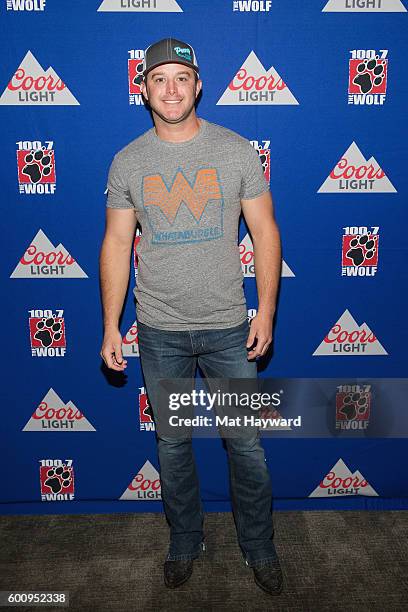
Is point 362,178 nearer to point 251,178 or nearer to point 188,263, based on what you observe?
point 251,178

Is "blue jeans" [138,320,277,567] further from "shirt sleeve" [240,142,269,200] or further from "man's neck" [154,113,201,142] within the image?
"man's neck" [154,113,201,142]

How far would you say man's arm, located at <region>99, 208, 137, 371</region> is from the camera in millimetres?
2158

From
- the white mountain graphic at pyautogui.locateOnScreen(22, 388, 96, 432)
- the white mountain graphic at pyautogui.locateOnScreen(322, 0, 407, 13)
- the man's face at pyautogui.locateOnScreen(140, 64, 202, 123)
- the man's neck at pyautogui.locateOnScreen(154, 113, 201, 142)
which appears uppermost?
the white mountain graphic at pyautogui.locateOnScreen(322, 0, 407, 13)

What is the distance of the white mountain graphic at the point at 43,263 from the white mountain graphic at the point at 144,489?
98 cm

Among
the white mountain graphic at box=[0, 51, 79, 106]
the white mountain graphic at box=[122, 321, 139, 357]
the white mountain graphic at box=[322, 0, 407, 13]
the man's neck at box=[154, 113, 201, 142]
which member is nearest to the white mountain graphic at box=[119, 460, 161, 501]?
the white mountain graphic at box=[122, 321, 139, 357]

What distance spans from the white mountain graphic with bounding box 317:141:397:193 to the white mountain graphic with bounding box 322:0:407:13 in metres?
0.48

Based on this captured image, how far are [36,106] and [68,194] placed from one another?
13.9 inches

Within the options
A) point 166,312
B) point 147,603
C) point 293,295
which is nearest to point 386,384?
point 293,295

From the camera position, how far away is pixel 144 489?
273 centimetres

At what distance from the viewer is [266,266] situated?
6.98 ft

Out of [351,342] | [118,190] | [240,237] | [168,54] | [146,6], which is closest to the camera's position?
[168,54]

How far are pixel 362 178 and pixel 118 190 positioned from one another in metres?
0.99

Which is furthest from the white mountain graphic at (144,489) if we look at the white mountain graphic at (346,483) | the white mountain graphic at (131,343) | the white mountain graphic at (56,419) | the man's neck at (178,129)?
the man's neck at (178,129)

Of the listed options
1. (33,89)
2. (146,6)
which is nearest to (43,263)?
(33,89)
